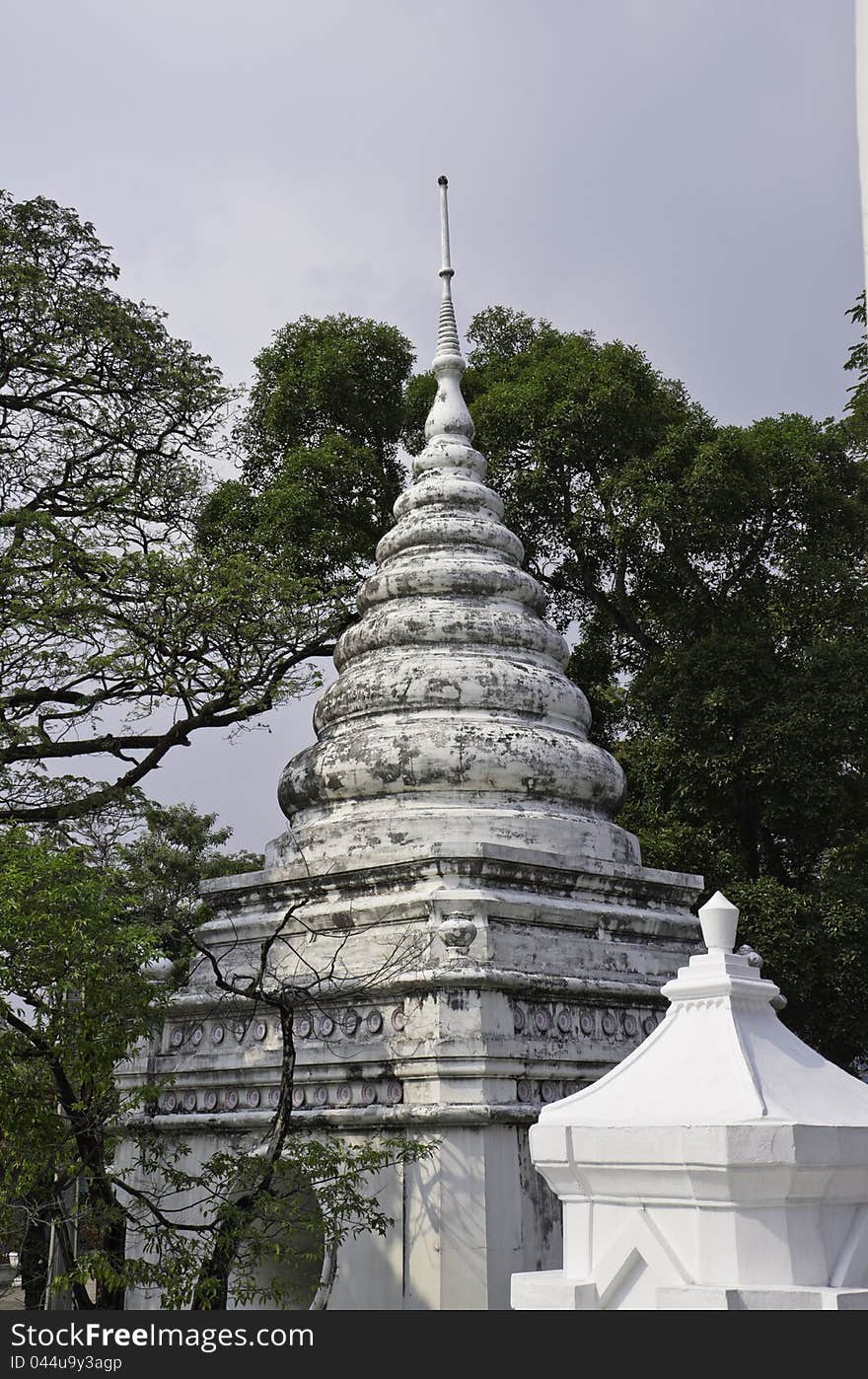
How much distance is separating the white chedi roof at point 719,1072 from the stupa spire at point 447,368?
980 cm

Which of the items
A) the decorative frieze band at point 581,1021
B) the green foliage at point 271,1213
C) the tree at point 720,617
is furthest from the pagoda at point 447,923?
the tree at point 720,617

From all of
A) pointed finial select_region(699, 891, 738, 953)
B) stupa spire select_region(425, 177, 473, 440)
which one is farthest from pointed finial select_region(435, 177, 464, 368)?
pointed finial select_region(699, 891, 738, 953)

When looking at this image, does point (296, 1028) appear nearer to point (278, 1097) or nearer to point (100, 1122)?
point (278, 1097)

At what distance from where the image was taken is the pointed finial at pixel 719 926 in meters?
5.37

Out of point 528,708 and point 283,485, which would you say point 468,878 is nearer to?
point 528,708

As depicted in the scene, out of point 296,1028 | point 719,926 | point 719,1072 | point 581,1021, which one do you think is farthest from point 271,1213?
point 719,1072

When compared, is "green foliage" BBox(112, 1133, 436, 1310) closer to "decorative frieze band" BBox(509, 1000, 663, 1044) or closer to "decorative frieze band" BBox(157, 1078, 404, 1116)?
"decorative frieze band" BBox(157, 1078, 404, 1116)

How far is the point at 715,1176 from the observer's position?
4418 millimetres

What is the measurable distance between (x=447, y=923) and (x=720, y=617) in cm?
1124

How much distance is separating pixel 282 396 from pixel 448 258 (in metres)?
8.35

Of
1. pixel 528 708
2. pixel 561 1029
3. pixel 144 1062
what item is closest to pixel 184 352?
pixel 528 708

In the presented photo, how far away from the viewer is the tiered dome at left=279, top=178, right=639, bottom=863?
35.2ft

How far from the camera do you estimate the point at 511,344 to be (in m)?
23.3

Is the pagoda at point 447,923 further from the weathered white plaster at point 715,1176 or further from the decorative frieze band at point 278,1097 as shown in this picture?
the weathered white plaster at point 715,1176
